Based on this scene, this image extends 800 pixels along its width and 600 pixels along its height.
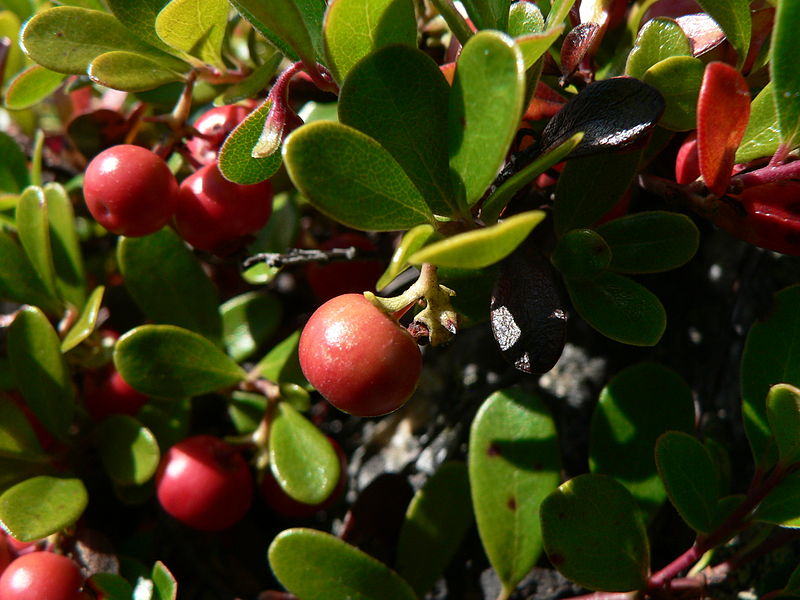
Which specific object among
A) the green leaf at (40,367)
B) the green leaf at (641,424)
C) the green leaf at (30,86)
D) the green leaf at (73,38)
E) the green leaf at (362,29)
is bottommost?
the green leaf at (641,424)

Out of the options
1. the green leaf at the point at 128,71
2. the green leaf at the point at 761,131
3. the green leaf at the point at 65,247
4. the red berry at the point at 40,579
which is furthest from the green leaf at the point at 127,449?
the green leaf at the point at 761,131

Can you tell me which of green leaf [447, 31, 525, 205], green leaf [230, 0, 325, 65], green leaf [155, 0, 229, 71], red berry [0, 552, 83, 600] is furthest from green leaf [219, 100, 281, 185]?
red berry [0, 552, 83, 600]

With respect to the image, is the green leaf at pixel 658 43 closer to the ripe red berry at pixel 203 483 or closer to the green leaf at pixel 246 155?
the green leaf at pixel 246 155

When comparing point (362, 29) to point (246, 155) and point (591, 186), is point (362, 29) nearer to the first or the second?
point (246, 155)

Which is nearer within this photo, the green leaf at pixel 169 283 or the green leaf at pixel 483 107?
the green leaf at pixel 483 107

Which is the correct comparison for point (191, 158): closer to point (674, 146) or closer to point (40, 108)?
point (674, 146)

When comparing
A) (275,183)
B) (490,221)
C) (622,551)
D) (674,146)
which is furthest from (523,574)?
(275,183)
